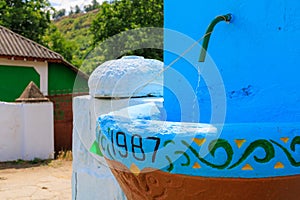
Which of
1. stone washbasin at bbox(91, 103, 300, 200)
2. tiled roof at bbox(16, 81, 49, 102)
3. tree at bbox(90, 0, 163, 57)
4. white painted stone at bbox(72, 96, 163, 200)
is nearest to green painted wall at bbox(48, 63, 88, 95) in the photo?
tiled roof at bbox(16, 81, 49, 102)

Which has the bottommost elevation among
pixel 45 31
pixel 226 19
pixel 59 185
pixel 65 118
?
pixel 59 185

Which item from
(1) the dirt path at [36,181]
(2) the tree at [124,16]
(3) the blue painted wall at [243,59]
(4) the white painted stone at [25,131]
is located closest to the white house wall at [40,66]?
(4) the white painted stone at [25,131]

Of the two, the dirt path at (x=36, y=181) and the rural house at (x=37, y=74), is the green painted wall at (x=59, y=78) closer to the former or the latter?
the rural house at (x=37, y=74)

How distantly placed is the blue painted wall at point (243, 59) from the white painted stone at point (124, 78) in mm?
152

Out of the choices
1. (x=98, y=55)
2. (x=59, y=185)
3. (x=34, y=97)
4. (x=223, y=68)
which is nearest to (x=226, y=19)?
(x=223, y=68)

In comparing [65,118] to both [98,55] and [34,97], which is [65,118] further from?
[98,55]

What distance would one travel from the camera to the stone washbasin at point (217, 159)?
111 centimetres

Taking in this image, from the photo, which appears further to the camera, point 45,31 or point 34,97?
point 45,31

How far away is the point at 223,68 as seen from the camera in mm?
2096

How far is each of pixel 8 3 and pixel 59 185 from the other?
1523 centimetres

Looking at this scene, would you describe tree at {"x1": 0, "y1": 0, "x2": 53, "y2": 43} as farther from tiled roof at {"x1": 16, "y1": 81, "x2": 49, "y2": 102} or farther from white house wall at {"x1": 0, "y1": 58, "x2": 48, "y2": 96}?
tiled roof at {"x1": 16, "y1": 81, "x2": 49, "y2": 102}

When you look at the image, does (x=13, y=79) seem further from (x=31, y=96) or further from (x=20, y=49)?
(x=31, y=96)

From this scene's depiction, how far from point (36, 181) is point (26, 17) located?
14.0 m

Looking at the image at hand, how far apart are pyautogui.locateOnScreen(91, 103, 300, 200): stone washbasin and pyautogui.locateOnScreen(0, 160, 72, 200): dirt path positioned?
4.03m
